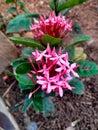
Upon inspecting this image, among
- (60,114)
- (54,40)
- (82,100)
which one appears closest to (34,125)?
(60,114)

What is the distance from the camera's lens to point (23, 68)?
1639 mm

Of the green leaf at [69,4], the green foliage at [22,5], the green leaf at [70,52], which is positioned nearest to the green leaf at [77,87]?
the green leaf at [70,52]

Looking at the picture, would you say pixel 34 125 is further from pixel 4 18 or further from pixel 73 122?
pixel 4 18

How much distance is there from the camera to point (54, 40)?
1.62m

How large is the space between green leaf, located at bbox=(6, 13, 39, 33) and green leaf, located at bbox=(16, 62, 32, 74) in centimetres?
39

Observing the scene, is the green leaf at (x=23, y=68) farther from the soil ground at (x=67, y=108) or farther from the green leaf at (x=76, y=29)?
the green leaf at (x=76, y=29)

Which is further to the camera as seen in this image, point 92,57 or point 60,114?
point 92,57

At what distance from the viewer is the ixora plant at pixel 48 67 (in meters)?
1.50

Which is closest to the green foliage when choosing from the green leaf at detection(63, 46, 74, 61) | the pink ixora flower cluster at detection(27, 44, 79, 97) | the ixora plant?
the ixora plant

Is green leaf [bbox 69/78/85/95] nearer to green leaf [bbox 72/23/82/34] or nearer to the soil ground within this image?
the soil ground

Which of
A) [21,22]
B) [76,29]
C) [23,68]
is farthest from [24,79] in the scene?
[76,29]

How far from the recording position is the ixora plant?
150 cm

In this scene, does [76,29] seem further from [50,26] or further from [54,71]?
[54,71]

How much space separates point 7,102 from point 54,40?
0.47 m
